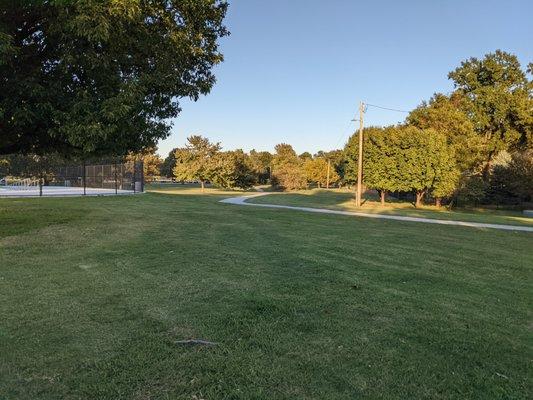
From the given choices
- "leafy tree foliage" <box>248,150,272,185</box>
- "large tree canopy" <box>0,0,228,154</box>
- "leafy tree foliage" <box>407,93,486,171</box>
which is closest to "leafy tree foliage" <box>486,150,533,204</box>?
"leafy tree foliage" <box>407,93,486,171</box>

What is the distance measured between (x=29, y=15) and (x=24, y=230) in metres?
4.75

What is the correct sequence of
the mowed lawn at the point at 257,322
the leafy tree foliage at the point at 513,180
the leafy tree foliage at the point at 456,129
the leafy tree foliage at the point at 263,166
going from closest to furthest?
the mowed lawn at the point at 257,322 < the leafy tree foliage at the point at 513,180 < the leafy tree foliage at the point at 456,129 < the leafy tree foliage at the point at 263,166

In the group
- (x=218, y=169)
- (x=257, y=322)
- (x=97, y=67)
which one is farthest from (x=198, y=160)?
(x=257, y=322)

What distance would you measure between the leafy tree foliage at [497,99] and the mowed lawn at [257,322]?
139 feet

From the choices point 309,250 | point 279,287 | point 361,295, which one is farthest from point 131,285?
point 309,250

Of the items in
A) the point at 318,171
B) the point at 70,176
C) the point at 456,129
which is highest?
the point at 456,129

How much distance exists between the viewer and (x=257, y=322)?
14.6 ft

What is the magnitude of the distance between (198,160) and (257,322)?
165 ft

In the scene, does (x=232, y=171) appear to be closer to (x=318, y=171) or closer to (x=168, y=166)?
(x=318, y=171)

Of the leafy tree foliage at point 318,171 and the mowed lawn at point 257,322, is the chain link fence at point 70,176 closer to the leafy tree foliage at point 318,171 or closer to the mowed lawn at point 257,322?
the mowed lawn at point 257,322

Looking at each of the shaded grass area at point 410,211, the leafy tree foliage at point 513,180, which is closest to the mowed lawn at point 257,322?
the shaded grass area at point 410,211

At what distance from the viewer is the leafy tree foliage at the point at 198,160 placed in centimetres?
5306

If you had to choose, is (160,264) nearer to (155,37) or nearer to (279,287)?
(279,287)

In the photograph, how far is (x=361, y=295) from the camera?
5637 mm
